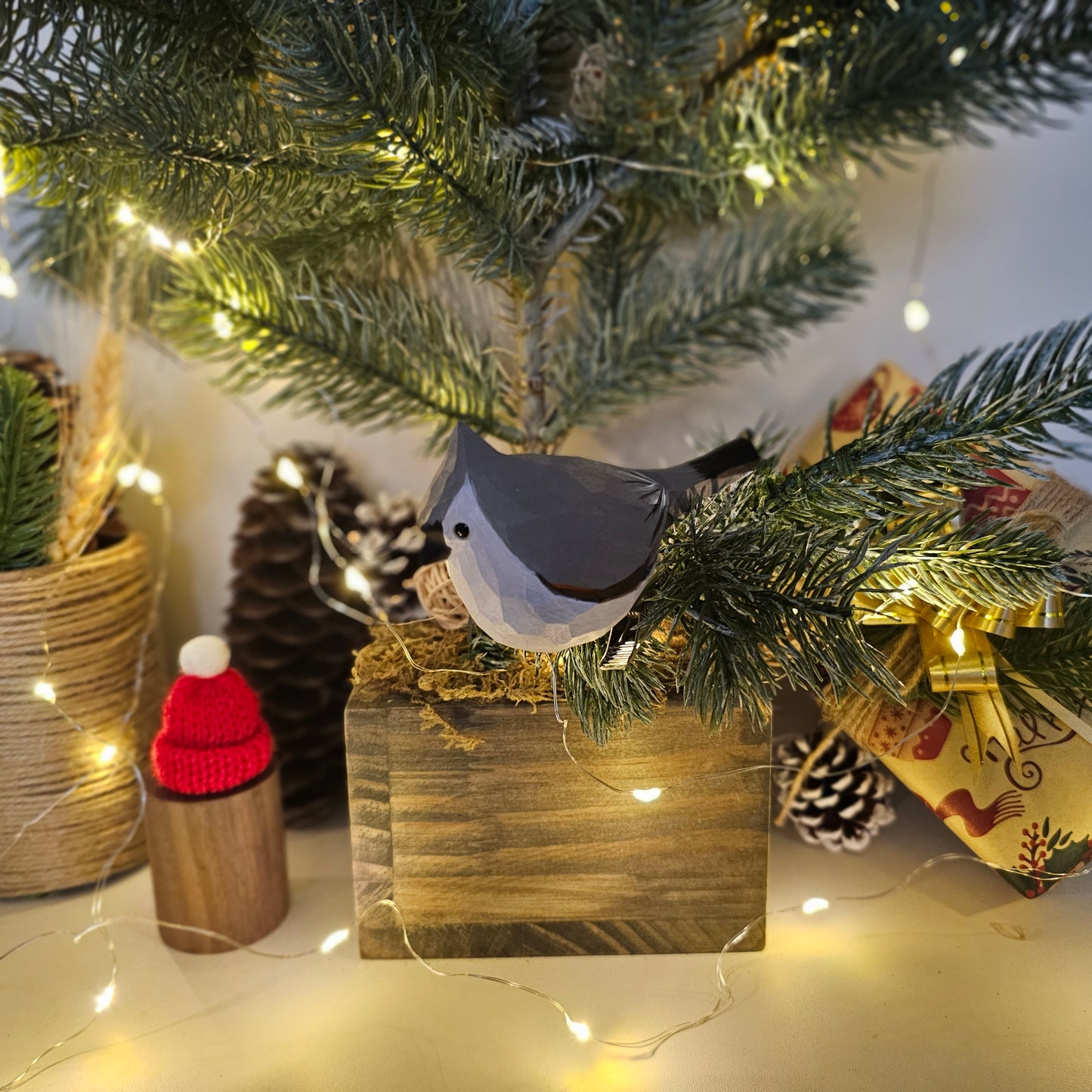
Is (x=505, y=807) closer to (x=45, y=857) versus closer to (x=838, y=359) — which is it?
(x=45, y=857)

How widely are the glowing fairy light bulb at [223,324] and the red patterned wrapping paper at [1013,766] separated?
1.48 feet

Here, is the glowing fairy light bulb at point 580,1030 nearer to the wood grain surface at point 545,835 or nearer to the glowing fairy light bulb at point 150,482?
the wood grain surface at point 545,835

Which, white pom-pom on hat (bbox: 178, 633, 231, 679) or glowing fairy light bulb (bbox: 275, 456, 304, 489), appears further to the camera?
glowing fairy light bulb (bbox: 275, 456, 304, 489)

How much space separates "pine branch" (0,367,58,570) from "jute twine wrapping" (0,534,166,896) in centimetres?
2

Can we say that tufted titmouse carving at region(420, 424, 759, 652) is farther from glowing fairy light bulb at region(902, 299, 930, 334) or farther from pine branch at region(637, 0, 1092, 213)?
glowing fairy light bulb at region(902, 299, 930, 334)

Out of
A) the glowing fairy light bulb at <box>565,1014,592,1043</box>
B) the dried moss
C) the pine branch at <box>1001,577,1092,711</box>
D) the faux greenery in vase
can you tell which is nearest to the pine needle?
the faux greenery in vase

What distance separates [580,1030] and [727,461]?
12.2 inches

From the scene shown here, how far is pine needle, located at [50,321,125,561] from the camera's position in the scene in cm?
62

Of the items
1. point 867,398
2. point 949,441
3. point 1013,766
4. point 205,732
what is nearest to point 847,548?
point 949,441

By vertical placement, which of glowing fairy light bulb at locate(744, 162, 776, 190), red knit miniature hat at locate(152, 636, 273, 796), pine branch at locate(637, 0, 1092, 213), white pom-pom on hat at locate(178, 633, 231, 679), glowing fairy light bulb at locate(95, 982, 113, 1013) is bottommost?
glowing fairy light bulb at locate(95, 982, 113, 1013)

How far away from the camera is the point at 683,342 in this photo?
673 mm

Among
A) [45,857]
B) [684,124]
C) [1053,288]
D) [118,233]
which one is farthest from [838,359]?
[45,857]

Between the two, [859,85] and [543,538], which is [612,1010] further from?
[859,85]

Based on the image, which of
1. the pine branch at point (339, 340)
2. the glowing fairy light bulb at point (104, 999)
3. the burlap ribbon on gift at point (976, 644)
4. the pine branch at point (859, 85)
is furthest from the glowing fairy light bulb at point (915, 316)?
the glowing fairy light bulb at point (104, 999)
